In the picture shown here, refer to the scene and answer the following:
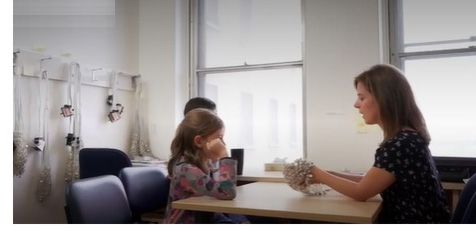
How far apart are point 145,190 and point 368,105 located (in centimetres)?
104

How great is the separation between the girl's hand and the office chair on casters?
40 cm

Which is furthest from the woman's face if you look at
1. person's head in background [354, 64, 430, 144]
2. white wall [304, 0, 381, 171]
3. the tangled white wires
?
white wall [304, 0, 381, 171]

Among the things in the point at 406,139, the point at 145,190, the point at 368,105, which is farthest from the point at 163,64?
the point at 406,139

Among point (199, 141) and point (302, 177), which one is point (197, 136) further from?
point (302, 177)

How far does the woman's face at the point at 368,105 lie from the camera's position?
1.16 meters

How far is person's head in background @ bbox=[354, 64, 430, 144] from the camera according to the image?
3.67ft

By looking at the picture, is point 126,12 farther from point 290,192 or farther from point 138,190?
point 290,192

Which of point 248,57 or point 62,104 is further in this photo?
point 248,57

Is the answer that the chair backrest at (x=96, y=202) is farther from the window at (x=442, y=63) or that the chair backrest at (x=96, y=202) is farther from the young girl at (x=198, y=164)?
the window at (x=442, y=63)

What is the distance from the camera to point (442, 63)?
93.7 inches

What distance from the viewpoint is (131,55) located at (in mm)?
2996

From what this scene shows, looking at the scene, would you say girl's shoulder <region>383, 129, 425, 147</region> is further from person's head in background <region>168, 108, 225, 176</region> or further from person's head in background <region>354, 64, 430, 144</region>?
person's head in background <region>168, 108, 225, 176</region>

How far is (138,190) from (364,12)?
1.74 m
